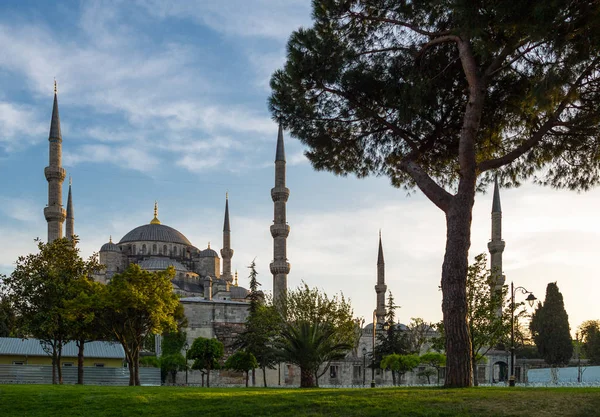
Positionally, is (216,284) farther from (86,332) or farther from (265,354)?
(86,332)

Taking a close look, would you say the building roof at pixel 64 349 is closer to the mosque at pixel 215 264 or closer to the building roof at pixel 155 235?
the mosque at pixel 215 264

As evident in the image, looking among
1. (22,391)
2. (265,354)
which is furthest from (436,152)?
(265,354)

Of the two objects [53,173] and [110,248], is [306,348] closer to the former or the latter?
[53,173]

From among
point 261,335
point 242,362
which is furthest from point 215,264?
point 242,362

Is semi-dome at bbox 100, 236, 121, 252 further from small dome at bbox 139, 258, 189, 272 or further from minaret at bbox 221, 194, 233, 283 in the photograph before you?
minaret at bbox 221, 194, 233, 283

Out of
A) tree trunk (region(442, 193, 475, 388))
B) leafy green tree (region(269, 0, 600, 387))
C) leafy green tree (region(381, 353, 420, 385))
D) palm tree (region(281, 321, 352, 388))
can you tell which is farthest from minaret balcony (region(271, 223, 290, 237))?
tree trunk (region(442, 193, 475, 388))

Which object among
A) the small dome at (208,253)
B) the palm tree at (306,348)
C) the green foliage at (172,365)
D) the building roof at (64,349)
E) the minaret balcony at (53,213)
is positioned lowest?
the green foliage at (172,365)

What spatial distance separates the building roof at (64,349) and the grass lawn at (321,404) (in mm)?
20292

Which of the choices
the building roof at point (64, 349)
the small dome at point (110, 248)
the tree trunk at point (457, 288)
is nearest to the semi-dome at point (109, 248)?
the small dome at point (110, 248)

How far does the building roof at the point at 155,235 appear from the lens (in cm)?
6612

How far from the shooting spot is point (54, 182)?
40.3 meters

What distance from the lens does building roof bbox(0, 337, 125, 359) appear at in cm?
3164

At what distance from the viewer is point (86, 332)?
26.0 meters

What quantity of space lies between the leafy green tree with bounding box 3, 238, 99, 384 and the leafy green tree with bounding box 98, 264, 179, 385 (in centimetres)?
155
